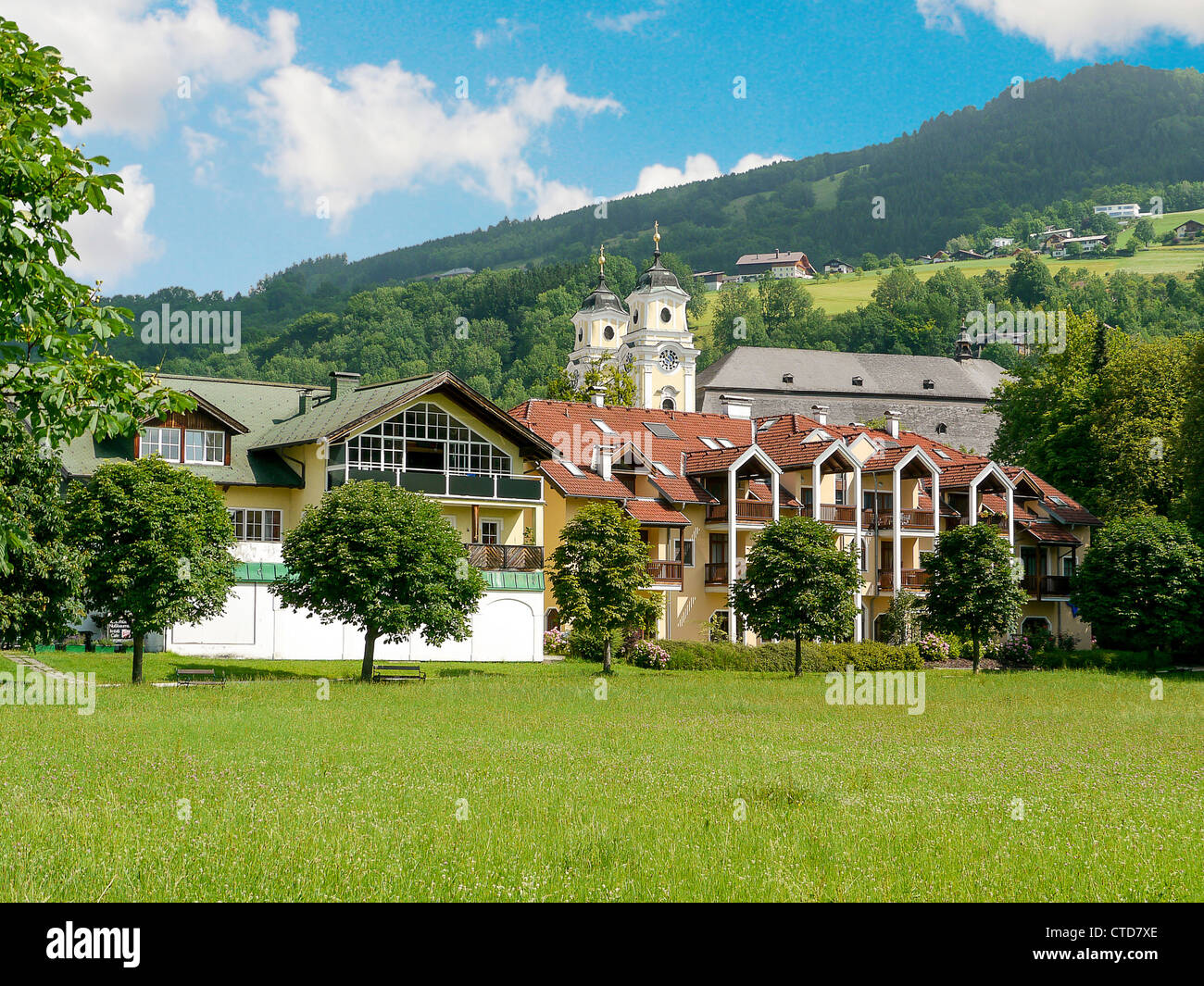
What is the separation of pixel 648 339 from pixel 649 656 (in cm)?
6708

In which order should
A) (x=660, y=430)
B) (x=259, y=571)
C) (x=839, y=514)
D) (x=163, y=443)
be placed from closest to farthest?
1. (x=259, y=571)
2. (x=163, y=443)
3. (x=839, y=514)
4. (x=660, y=430)

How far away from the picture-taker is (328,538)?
36000 millimetres

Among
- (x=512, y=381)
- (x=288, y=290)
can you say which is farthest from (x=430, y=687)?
(x=288, y=290)

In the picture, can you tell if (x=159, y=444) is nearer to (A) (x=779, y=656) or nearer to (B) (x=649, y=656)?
(B) (x=649, y=656)

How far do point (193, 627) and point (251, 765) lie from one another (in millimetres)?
26060

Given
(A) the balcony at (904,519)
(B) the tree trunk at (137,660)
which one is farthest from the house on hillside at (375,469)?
(A) the balcony at (904,519)

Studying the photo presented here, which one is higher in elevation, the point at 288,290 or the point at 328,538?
the point at 288,290

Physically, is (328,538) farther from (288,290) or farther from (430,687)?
(288,290)

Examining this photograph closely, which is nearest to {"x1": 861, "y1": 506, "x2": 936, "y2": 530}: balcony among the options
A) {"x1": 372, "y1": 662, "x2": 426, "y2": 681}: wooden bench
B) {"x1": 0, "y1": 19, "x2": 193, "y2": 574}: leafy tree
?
{"x1": 372, "y1": 662, "x2": 426, "y2": 681}: wooden bench

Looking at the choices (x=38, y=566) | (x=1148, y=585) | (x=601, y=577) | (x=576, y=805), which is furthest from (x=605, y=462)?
(x=576, y=805)

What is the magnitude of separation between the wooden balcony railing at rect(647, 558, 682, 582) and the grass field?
80.9 ft

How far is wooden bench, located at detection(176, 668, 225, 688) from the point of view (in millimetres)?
33062

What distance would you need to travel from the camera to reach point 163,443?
47344 millimetres

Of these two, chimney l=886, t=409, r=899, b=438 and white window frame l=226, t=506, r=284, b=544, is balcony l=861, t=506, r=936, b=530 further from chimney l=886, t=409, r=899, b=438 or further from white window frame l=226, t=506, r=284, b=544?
white window frame l=226, t=506, r=284, b=544
